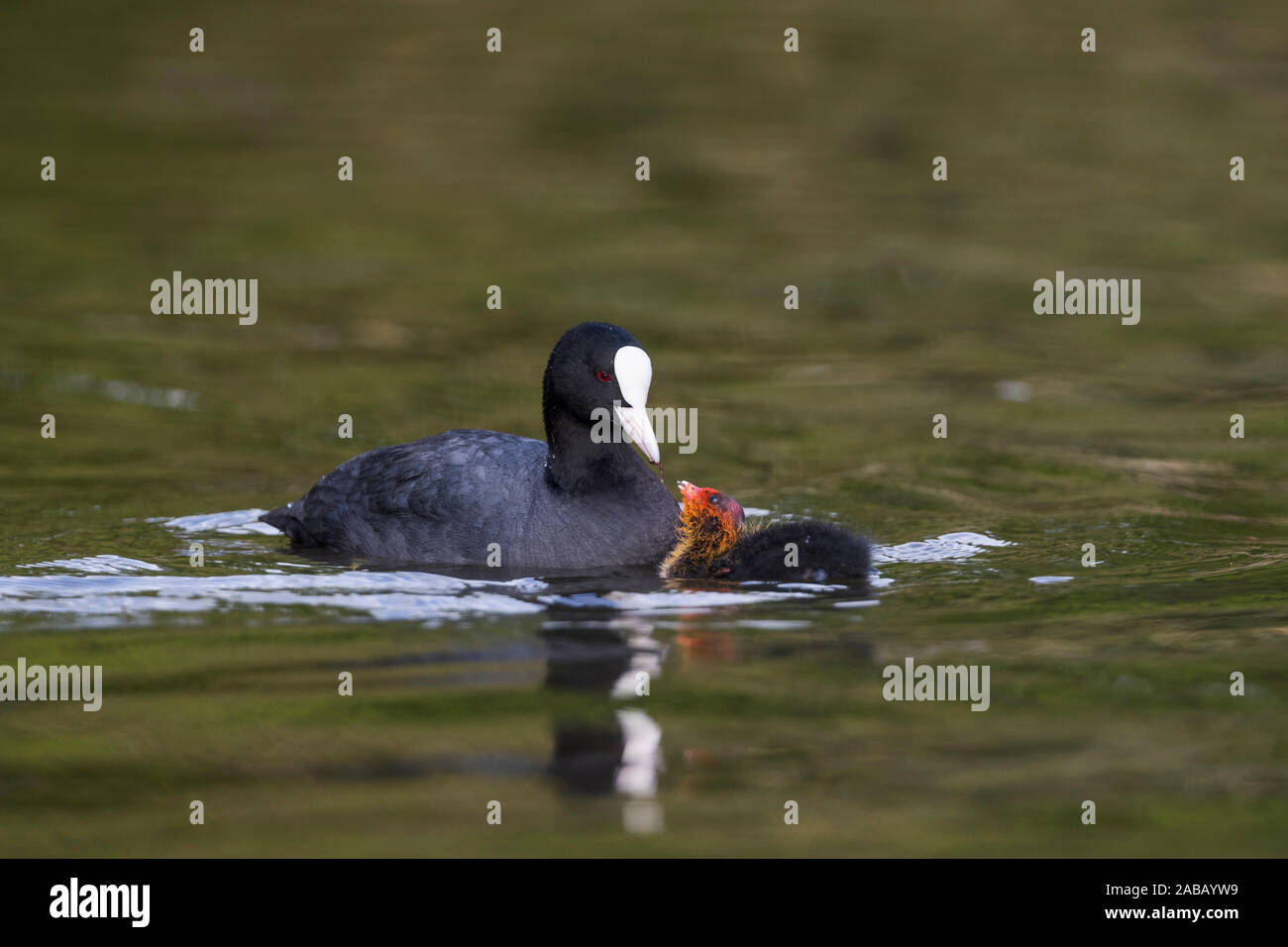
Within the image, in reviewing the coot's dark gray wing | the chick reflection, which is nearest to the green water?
the chick reflection

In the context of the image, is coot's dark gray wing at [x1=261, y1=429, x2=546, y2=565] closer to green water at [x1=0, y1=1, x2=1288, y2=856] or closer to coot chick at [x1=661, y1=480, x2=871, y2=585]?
green water at [x1=0, y1=1, x2=1288, y2=856]

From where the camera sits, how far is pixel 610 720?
20.8 feet

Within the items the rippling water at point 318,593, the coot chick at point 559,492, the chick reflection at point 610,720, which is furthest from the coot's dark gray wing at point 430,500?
the chick reflection at point 610,720

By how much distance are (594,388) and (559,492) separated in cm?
55

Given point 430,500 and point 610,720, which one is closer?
point 610,720

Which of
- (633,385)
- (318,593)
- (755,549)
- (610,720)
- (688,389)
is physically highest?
(688,389)

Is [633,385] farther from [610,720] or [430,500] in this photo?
[610,720]

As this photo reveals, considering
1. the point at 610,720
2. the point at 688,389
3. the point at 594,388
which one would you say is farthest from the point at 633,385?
the point at 688,389

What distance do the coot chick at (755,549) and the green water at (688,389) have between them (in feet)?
1.33

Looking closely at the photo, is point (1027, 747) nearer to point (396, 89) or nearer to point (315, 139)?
point (315, 139)

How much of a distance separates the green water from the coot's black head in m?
0.84

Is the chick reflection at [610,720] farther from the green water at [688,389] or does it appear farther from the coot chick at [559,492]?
the coot chick at [559,492]

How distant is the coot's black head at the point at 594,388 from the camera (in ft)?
27.1

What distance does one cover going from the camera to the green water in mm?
5750
